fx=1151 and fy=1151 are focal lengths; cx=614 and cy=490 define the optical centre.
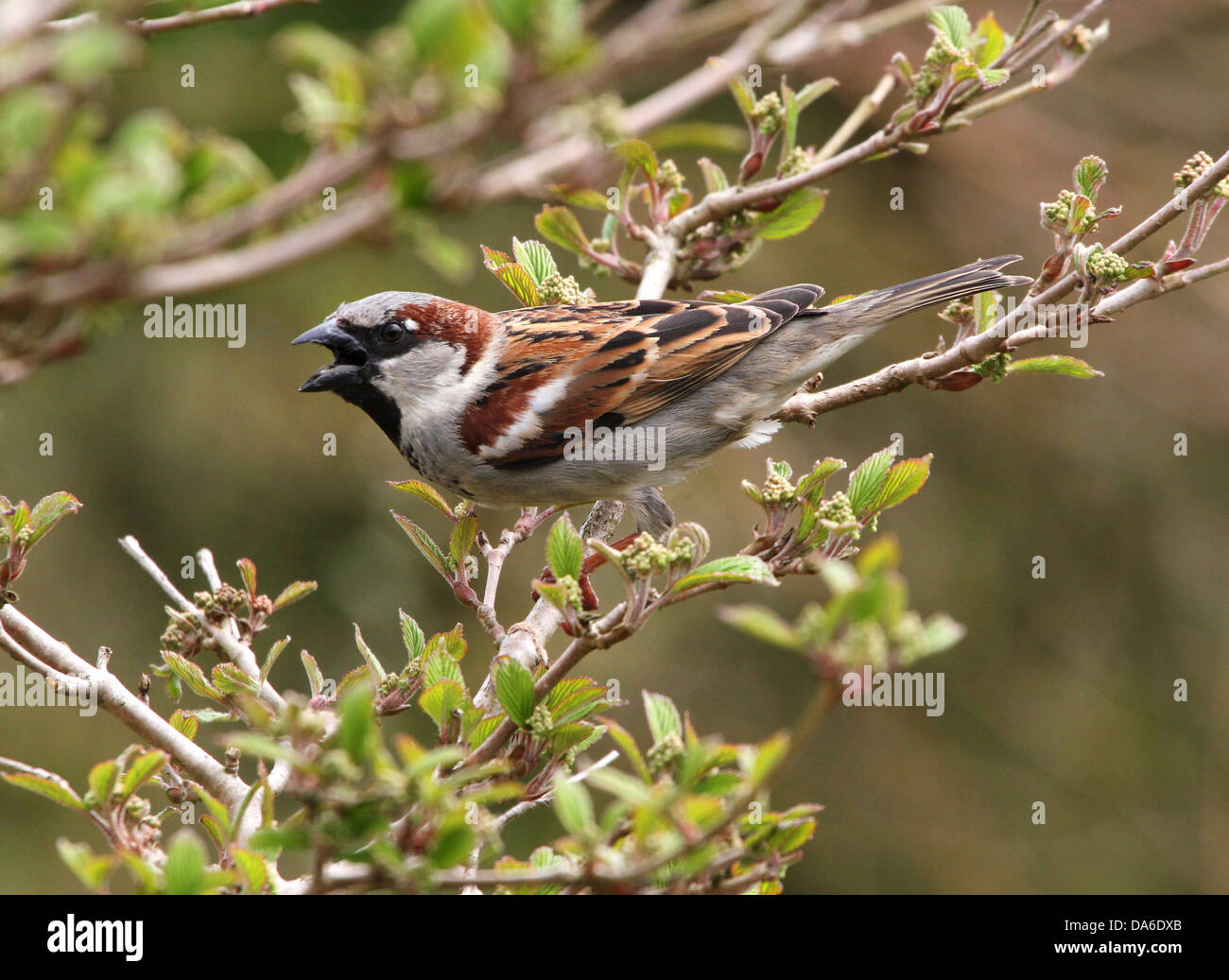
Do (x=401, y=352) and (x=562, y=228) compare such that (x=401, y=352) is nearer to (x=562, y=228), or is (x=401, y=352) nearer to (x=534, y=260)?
(x=534, y=260)

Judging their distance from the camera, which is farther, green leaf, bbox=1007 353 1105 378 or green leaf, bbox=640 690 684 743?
green leaf, bbox=1007 353 1105 378

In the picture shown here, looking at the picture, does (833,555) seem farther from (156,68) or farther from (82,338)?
(156,68)

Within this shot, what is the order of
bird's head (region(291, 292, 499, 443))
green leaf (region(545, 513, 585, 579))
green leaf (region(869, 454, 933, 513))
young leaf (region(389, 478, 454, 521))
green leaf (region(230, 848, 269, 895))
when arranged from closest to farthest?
green leaf (region(230, 848, 269, 895)), green leaf (region(545, 513, 585, 579)), green leaf (region(869, 454, 933, 513)), young leaf (region(389, 478, 454, 521)), bird's head (region(291, 292, 499, 443))

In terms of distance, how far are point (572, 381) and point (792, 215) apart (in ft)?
2.86

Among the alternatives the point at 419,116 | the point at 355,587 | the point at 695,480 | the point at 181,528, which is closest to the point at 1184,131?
the point at 695,480

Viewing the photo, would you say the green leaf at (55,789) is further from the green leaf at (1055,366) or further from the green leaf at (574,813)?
the green leaf at (1055,366)

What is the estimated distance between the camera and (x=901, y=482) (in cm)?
239

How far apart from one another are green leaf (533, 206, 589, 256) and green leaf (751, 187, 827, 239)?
20.4 inches

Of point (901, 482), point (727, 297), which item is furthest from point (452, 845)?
point (727, 297)

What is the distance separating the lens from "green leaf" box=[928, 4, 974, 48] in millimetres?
2783

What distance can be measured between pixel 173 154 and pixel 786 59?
688mm

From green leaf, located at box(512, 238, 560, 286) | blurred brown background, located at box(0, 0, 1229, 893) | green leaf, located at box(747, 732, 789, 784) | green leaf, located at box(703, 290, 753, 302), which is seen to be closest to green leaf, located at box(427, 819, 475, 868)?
green leaf, located at box(747, 732, 789, 784)

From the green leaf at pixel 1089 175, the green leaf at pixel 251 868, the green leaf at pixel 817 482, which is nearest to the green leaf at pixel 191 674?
the green leaf at pixel 251 868

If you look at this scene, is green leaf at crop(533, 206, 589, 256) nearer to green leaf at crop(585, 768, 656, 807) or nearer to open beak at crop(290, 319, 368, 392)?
open beak at crop(290, 319, 368, 392)
